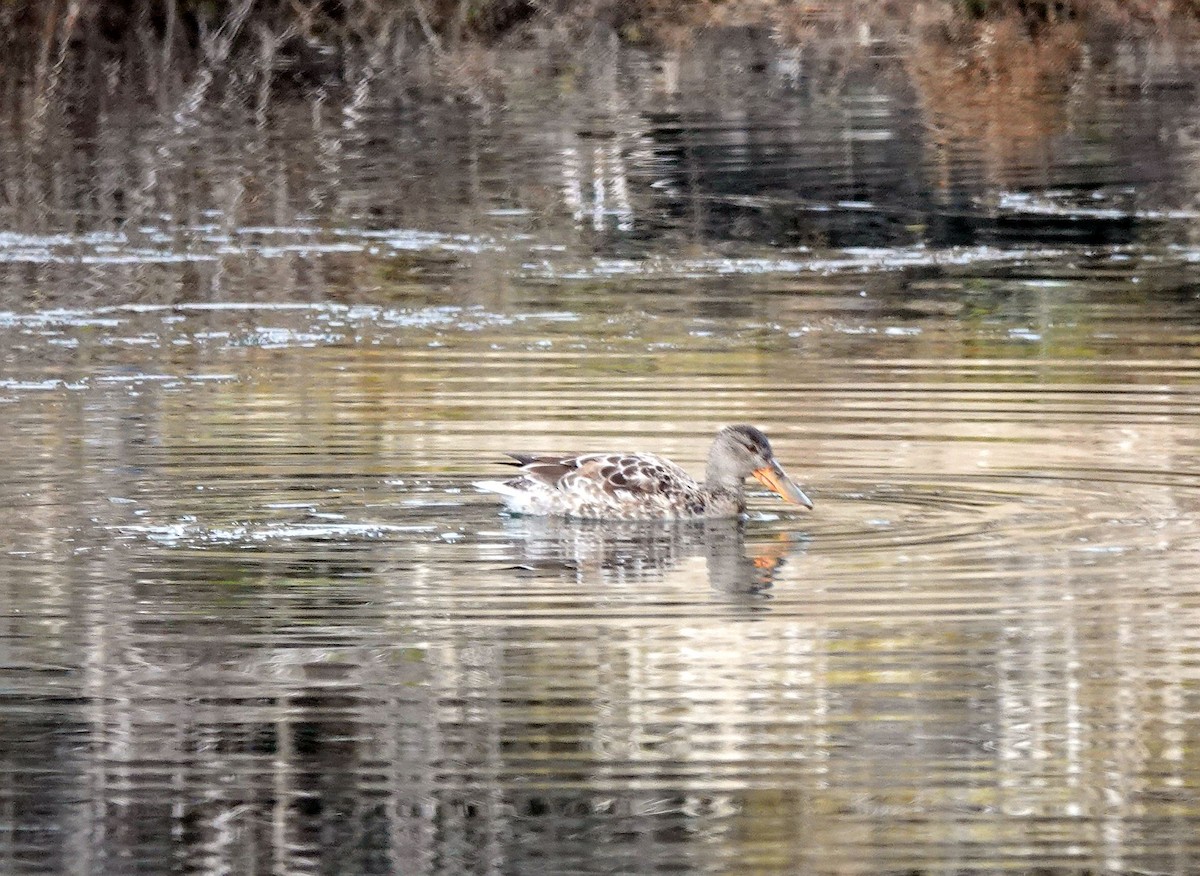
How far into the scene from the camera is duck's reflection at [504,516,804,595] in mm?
9820

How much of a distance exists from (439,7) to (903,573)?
26.1m

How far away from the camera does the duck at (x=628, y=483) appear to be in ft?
35.4

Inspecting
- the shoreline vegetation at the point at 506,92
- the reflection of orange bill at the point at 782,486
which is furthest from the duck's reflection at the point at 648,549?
the shoreline vegetation at the point at 506,92

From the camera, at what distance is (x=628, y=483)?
10844 millimetres

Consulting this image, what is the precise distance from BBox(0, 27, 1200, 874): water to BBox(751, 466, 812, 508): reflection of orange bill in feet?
0.41

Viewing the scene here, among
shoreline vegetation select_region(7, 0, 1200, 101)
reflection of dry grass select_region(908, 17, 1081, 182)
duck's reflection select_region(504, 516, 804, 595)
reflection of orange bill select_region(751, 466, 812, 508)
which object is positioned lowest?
duck's reflection select_region(504, 516, 804, 595)

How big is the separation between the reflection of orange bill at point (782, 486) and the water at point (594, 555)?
0.41 feet

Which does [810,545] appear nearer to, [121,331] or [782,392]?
[782,392]

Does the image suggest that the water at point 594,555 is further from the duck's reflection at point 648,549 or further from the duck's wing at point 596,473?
the duck's wing at point 596,473

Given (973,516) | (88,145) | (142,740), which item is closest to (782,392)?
(973,516)

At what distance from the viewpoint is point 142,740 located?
7.47 metres

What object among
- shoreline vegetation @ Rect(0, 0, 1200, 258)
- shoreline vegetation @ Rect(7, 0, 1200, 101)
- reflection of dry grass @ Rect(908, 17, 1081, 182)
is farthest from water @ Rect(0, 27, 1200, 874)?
shoreline vegetation @ Rect(7, 0, 1200, 101)

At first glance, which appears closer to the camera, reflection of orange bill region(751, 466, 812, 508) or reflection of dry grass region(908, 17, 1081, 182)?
reflection of orange bill region(751, 466, 812, 508)

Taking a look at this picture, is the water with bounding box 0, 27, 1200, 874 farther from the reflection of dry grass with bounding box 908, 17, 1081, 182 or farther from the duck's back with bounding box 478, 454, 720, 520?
the reflection of dry grass with bounding box 908, 17, 1081, 182
